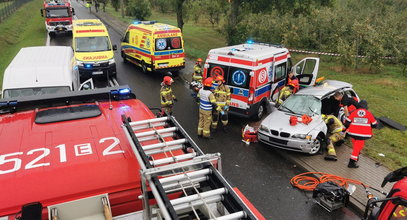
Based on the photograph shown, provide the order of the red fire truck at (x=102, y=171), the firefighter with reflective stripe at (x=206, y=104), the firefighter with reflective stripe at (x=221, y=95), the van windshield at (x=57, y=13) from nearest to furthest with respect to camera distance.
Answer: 1. the red fire truck at (x=102, y=171)
2. the firefighter with reflective stripe at (x=206, y=104)
3. the firefighter with reflective stripe at (x=221, y=95)
4. the van windshield at (x=57, y=13)

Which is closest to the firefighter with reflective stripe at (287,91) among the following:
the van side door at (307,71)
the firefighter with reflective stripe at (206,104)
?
the van side door at (307,71)

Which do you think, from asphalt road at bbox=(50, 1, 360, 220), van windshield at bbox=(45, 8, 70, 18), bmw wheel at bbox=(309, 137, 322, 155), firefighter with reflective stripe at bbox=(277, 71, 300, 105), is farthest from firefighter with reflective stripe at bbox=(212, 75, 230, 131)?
van windshield at bbox=(45, 8, 70, 18)

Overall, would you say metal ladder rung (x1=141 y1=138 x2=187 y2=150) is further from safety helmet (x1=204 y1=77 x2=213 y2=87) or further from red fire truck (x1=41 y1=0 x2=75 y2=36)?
red fire truck (x1=41 y1=0 x2=75 y2=36)

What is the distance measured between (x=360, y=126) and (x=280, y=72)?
431 cm

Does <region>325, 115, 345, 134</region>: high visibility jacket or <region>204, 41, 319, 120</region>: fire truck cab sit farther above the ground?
<region>204, 41, 319, 120</region>: fire truck cab

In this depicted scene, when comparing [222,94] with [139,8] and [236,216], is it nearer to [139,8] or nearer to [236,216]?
[236,216]

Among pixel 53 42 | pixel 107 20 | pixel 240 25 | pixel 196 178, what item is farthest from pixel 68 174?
pixel 107 20

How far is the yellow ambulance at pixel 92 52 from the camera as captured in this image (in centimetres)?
1419

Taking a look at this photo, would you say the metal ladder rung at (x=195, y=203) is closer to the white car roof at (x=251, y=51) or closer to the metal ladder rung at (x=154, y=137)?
the metal ladder rung at (x=154, y=137)

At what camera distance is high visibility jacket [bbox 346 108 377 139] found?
297 inches

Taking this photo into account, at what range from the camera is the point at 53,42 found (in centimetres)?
2423

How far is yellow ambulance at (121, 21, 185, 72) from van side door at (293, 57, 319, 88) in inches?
253

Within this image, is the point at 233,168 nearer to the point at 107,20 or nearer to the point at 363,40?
the point at 363,40

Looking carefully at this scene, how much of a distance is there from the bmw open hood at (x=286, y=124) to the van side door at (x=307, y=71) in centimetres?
317
